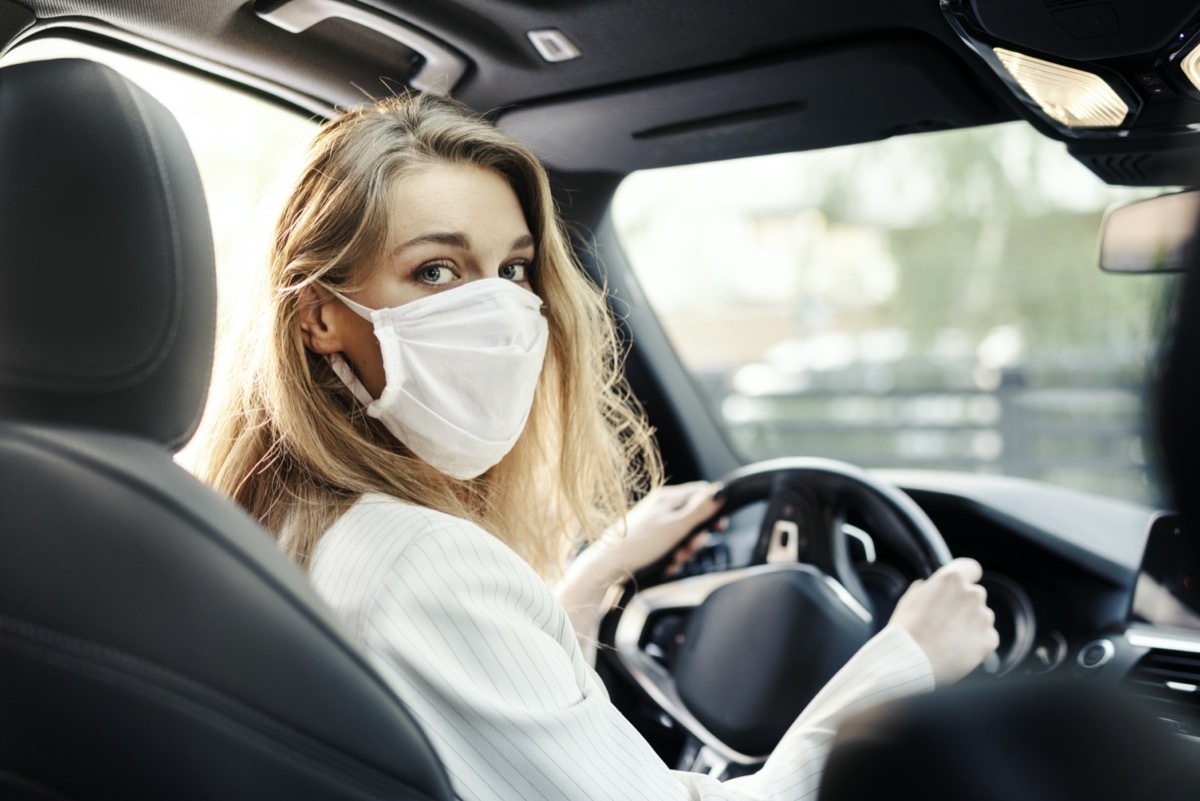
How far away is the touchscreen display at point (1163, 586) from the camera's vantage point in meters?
2.18

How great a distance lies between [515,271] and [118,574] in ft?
3.24

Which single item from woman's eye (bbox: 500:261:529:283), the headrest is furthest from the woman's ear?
the headrest

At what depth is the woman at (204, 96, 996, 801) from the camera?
1.33m

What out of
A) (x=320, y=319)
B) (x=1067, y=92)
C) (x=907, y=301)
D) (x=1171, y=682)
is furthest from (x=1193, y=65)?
(x=907, y=301)

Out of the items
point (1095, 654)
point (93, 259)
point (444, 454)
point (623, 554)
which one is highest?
point (93, 259)

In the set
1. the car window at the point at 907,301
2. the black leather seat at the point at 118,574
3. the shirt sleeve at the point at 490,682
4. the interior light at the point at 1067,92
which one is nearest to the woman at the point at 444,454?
the shirt sleeve at the point at 490,682

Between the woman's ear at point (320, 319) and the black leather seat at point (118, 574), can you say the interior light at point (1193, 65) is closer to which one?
the woman's ear at point (320, 319)

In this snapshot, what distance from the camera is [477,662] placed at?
1.33m

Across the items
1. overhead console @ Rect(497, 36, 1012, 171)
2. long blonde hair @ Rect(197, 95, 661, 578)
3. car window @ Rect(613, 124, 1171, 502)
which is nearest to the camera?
long blonde hair @ Rect(197, 95, 661, 578)

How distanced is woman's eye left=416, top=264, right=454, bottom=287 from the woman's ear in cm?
14

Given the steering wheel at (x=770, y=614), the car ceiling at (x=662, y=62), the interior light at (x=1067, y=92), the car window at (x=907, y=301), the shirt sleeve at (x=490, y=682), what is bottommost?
the car window at (x=907, y=301)

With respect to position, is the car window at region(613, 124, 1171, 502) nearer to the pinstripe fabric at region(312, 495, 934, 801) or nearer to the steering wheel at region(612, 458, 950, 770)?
the steering wheel at region(612, 458, 950, 770)

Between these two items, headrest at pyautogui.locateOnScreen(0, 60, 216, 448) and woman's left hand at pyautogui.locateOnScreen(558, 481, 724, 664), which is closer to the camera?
headrest at pyautogui.locateOnScreen(0, 60, 216, 448)

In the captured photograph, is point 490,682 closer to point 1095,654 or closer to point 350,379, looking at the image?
point 350,379
